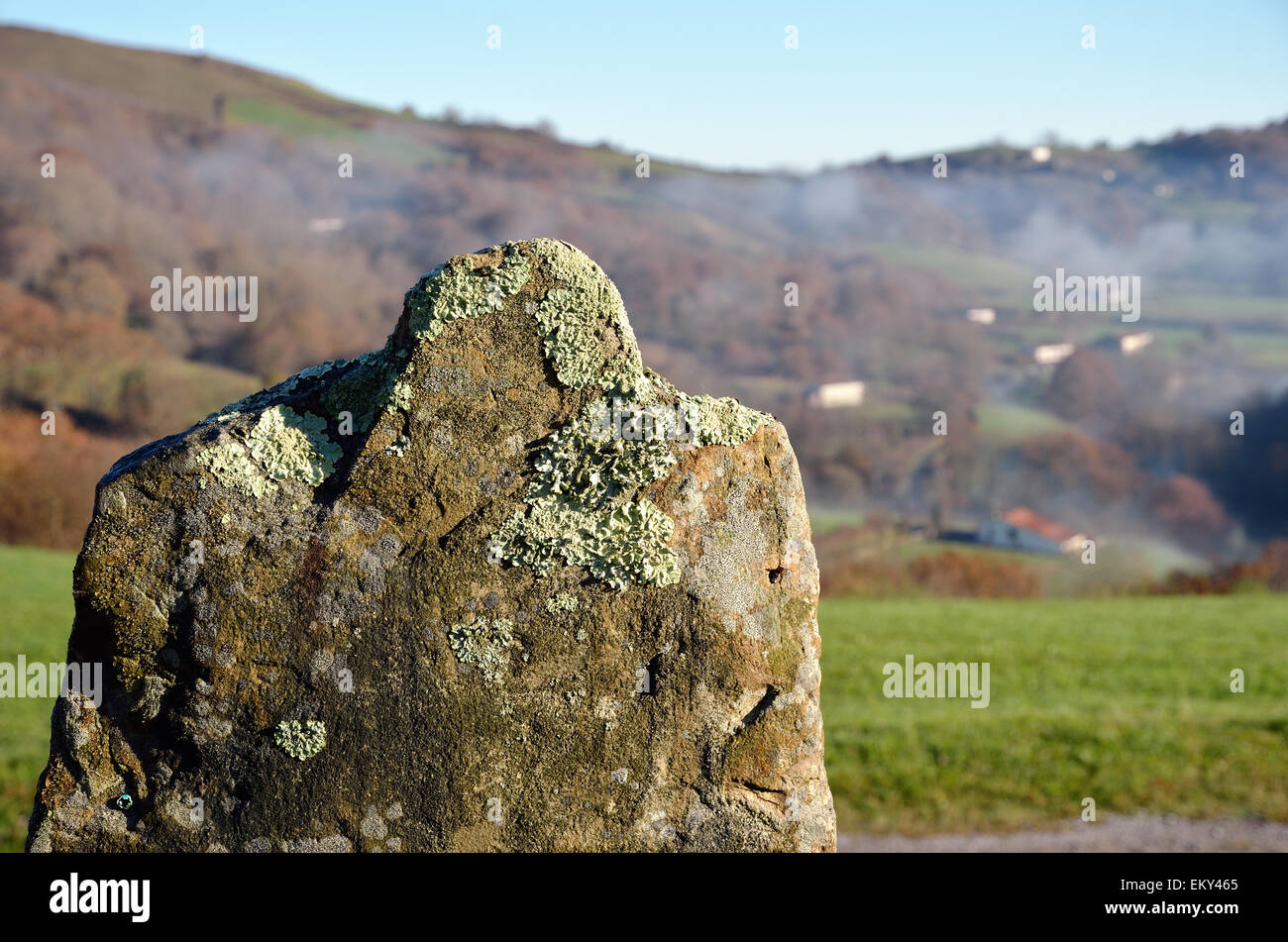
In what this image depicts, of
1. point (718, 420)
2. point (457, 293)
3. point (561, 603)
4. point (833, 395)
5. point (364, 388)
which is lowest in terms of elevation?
point (561, 603)

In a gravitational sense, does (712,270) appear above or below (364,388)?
above

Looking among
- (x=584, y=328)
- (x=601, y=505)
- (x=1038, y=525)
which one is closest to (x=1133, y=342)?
(x=1038, y=525)

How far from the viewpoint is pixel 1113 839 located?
850 cm

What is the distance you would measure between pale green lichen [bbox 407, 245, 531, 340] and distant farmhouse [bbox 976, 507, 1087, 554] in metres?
35.9

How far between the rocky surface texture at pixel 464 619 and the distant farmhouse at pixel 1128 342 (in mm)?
60130

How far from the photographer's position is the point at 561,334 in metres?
3.23

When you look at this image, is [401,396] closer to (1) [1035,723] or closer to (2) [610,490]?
(2) [610,490]

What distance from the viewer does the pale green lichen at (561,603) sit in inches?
121

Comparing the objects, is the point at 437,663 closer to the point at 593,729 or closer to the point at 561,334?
the point at 593,729

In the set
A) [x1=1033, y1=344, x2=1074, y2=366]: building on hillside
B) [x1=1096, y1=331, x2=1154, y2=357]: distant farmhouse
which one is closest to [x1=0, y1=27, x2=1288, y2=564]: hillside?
[x1=1096, y1=331, x2=1154, y2=357]: distant farmhouse

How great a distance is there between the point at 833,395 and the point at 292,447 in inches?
1841

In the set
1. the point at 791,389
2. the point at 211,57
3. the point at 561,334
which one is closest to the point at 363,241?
the point at 791,389

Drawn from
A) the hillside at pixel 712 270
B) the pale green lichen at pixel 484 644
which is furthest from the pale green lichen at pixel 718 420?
the hillside at pixel 712 270

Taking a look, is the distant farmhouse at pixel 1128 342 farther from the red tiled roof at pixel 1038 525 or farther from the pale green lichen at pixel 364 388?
the pale green lichen at pixel 364 388
